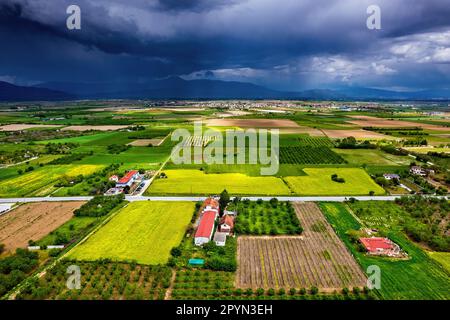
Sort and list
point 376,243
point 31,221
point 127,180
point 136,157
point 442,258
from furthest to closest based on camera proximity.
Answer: point 136,157 < point 127,180 < point 31,221 < point 376,243 < point 442,258

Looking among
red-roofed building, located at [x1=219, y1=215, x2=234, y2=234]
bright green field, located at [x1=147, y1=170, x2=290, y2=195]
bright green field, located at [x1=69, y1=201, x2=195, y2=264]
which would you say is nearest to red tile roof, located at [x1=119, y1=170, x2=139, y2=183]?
bright green field, located at [x1=147, y1=170, x2=290, y2=195]

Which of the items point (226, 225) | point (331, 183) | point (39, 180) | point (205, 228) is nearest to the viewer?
point (205, 228)

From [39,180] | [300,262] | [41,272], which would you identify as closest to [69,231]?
[41,272]

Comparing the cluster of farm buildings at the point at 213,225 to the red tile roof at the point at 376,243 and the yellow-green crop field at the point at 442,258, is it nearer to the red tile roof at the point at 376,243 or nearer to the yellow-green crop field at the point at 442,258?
the red tile roof at the point at 376,243

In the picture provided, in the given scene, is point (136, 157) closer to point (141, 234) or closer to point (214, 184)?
point (214, 184)

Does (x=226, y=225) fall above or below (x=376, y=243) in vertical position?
above

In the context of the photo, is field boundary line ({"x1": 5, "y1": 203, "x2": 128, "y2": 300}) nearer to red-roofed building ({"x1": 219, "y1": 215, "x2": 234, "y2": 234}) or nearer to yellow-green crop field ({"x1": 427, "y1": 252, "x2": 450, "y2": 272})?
red-roofed building ({"x1": 219, "y1": 215, "x2": 234, "y2": 234})
